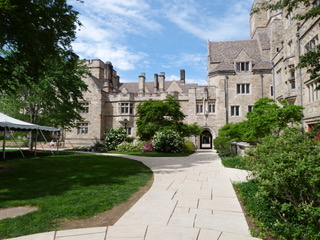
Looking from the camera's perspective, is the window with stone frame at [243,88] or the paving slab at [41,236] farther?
the window with stone frame at [243,88]

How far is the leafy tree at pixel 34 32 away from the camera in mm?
9141

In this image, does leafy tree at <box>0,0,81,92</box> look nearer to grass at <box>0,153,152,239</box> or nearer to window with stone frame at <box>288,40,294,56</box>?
grass at <box>0,153,152,239</box>

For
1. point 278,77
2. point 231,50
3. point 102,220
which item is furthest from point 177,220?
point 231,50

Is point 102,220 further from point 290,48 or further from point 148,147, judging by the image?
point 290,48

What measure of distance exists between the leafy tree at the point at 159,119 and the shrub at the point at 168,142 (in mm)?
1516

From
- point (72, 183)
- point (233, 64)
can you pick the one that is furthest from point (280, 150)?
point (233, 64)

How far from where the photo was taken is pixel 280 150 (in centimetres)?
455

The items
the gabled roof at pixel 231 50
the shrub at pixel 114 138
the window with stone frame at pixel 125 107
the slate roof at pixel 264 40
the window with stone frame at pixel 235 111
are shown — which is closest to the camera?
the shrub at pixel 114 138

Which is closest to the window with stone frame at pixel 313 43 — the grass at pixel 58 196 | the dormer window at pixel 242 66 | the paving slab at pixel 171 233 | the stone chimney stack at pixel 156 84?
the grass at pixel 58 196

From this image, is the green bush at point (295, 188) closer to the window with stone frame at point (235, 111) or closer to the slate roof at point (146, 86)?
the window with stone frame at point (235, 111)

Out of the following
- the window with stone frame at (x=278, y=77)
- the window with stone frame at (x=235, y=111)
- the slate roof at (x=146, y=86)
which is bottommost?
the window with stone frame at (x=235, y=111)

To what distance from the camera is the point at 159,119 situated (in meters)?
24.6

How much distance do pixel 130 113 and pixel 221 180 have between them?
2680 cm

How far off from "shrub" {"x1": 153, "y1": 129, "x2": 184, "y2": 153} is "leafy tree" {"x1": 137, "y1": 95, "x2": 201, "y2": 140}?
1.52m
